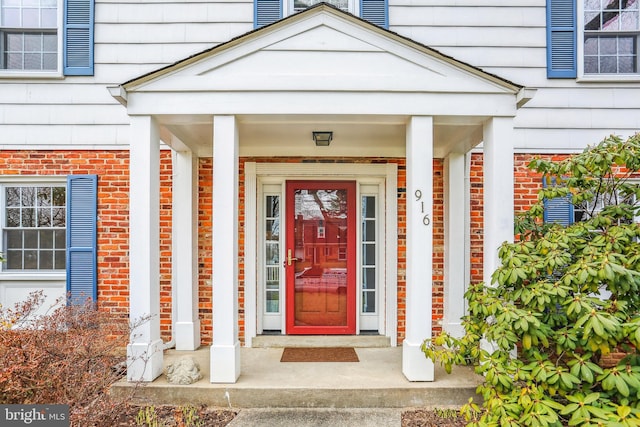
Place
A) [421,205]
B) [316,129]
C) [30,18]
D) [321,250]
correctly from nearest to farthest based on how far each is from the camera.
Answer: [421,205]
[316,129]
[30,18]
[321,250]

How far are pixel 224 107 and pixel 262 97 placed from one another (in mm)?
365

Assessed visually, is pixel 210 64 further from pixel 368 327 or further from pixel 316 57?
pixel 368 327

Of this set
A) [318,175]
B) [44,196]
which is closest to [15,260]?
[44,196]

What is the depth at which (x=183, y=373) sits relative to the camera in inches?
145

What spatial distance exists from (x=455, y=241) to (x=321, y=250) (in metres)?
1.68

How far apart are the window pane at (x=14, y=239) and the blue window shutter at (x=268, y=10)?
394 cm

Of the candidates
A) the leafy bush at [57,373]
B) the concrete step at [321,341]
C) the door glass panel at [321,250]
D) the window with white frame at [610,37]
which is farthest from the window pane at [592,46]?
A: the leafy bush at [57,373]

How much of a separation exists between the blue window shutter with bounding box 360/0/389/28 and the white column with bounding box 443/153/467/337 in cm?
184

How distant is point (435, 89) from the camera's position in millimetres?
3707

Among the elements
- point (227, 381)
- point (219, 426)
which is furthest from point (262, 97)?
point (219, 426)

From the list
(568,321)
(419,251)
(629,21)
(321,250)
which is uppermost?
(629,21)

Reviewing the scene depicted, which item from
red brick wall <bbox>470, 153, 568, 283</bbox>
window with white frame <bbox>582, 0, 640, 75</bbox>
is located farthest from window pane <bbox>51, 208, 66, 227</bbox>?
window with white frame <bbox>582, 0, 640, 75</bbox>

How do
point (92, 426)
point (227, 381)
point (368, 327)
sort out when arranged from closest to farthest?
point (92, 426)
point (227, 381)
point (368, 327)

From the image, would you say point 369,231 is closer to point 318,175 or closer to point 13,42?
point 318,175
